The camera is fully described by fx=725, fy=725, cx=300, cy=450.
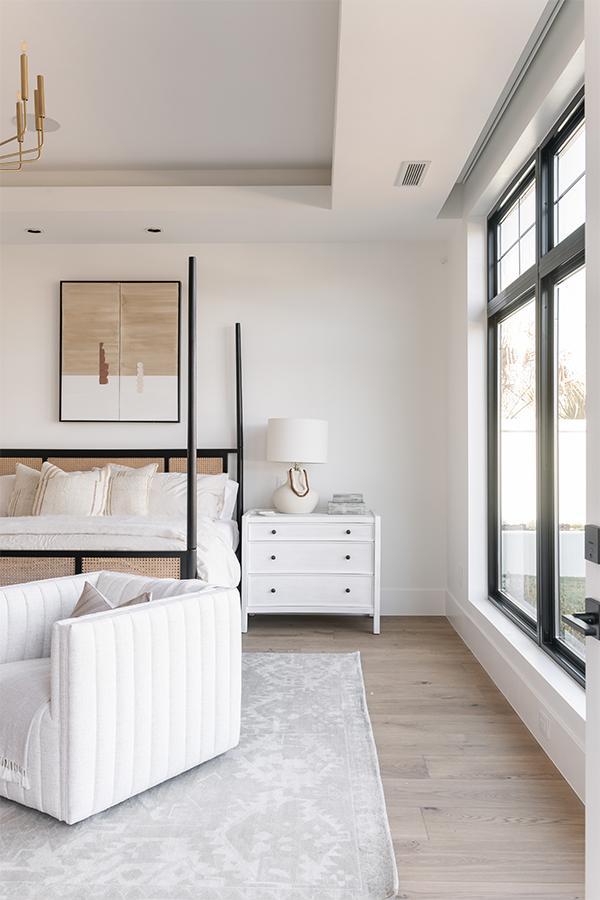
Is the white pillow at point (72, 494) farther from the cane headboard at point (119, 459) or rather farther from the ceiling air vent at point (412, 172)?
the ceiling air vent at point (412, 172)

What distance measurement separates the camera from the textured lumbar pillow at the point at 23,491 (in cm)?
468

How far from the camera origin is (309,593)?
4590mm

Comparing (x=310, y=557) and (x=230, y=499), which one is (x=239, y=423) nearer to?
(x=230, y=499)

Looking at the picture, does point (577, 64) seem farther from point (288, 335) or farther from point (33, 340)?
point (33, 340)

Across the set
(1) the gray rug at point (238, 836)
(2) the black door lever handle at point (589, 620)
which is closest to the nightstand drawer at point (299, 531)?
(1) the gray rug at point (238, 836)

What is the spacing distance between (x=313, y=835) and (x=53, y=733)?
0.82 metres

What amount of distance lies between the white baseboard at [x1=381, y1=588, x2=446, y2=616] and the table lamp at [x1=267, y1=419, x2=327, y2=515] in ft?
2.98

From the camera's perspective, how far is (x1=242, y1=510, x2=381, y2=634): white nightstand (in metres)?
4.57

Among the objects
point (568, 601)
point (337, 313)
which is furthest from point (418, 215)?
point (568, 601)

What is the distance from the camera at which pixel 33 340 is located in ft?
16.8

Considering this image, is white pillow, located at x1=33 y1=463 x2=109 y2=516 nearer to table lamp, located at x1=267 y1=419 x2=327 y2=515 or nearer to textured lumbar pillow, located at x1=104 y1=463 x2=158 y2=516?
textured lumbar pillow, located at x1=104 y1=463 x2=158 y2=516

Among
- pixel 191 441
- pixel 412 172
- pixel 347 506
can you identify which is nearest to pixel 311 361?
pixel 347 506

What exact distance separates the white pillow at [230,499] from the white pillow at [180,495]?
0.05 meters

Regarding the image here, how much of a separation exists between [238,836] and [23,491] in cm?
322
